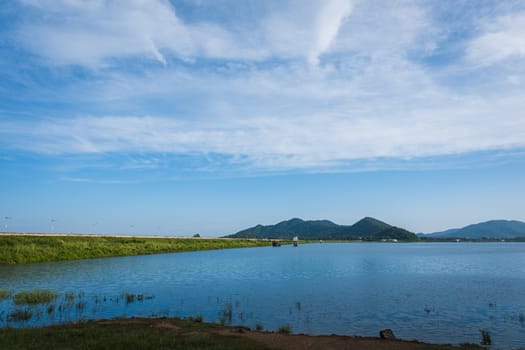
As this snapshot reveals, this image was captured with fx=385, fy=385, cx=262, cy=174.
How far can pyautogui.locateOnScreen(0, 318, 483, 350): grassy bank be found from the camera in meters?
18.9

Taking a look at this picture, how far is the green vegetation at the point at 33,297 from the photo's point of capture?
35000mm

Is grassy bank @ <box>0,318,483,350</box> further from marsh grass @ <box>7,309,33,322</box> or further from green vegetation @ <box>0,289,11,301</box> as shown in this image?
green vegetation @ <box>0,289,11,301</box>

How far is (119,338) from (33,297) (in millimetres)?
20872

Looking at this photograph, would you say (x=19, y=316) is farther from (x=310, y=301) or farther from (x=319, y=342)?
(x=310, y=301)

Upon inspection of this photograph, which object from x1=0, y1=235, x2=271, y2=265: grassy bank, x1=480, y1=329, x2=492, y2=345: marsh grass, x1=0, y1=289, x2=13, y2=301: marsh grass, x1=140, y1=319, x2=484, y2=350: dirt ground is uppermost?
x1=0, y1=235, x2=271, y2=265: grassy bank

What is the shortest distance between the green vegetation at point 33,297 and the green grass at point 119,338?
14.1 meters

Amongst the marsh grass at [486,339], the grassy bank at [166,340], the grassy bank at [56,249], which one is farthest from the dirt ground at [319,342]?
the grassy bank at [56,249]

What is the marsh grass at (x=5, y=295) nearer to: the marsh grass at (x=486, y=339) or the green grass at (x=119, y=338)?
the green grass at (x=119, y=338)

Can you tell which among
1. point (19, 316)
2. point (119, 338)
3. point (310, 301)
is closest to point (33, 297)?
point (19, 316)

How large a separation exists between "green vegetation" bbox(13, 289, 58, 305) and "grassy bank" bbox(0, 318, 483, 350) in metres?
14.1

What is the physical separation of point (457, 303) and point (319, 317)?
51.7ft

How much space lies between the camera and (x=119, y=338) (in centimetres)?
2014

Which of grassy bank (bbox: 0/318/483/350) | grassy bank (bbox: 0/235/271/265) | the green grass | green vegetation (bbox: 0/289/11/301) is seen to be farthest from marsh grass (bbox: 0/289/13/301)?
grassy bank (bbox: 0/235/271/265)

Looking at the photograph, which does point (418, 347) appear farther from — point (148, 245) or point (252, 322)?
point (148, 245)
